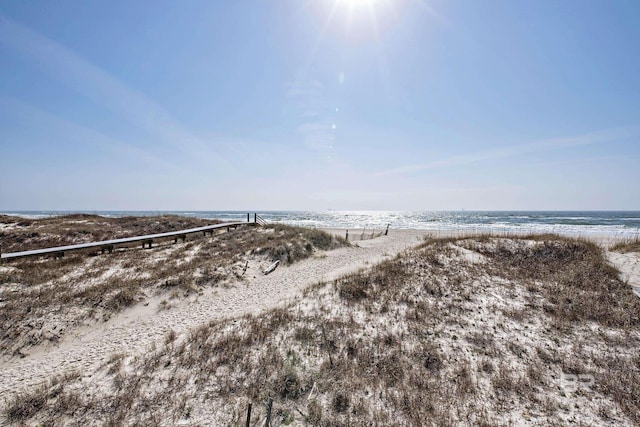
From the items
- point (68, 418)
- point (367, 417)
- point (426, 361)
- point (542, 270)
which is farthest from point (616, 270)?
point (68, 418)

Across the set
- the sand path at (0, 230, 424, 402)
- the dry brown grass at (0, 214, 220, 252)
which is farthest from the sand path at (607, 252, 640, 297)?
the dry brown grass at (0, 214, 220, 252)

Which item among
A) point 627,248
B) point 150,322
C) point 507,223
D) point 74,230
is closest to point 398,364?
point 150,322

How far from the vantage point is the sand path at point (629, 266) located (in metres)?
11.9

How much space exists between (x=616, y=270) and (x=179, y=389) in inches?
755

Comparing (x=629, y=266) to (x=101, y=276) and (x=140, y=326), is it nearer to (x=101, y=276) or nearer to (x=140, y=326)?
(x=140, y=326)

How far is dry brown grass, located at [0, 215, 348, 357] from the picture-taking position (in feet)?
32.9

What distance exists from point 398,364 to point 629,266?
1570 cm

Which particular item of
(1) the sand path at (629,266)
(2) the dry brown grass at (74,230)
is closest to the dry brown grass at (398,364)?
(1) the sand path at (629,266)

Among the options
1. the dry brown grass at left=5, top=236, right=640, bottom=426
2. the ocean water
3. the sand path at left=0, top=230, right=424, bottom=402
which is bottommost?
the sand path at left=0, top=230, right=424, bottom=402

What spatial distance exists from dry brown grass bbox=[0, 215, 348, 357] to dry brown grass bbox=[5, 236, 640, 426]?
470 centimetres

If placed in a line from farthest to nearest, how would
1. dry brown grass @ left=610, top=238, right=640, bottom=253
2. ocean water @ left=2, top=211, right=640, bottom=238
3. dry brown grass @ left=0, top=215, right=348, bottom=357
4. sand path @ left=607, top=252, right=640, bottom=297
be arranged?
1. ocean water @ left=2, top=211, right=640, bottom=238
2. dry brown grass @ left=610, top=238, right=640, bottom=253
3. sand path @ left=607, top=252, right=640, bottom=297
4. dry brown grass @ left=0, top=215, right=348, bottom=357

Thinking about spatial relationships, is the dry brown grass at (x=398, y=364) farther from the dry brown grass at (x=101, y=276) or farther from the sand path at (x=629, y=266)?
the dry brown grass at (x=101, y=276)

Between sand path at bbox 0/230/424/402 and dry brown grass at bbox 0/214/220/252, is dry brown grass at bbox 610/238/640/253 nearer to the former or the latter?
sand path at bbox 0/230/424/402

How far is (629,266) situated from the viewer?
45.7ft
